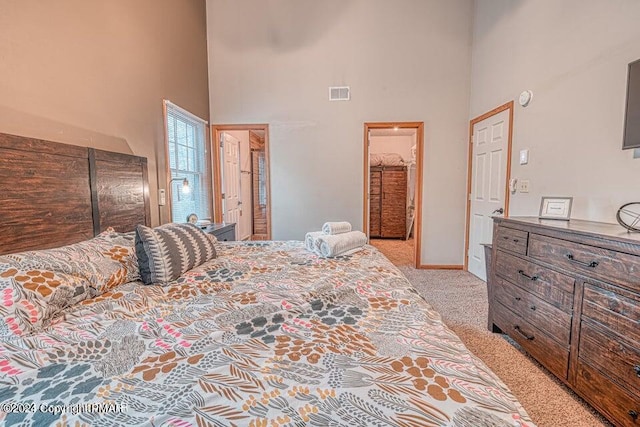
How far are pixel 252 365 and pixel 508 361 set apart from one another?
1.90 m

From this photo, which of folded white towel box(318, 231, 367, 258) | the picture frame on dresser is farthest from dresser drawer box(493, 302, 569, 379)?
folded white towel box(318, 231, 367, 258)

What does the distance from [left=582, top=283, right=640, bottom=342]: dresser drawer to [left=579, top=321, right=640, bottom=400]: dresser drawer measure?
43mm

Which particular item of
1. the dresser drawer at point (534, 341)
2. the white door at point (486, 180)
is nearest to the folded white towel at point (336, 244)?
the dresser drawer at point (534, 341)

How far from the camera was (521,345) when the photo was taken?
1.87 meters

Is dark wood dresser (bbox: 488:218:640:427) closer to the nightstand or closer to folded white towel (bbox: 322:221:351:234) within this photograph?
folded white towel (bbox: 322:221:351:234)

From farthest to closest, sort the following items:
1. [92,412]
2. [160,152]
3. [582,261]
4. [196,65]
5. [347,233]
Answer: [196,65] → [160,152] → [347,233] → [582,261] → [92,412]

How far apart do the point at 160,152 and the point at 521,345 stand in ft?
11.1

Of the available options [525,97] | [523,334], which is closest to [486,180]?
[525,97]

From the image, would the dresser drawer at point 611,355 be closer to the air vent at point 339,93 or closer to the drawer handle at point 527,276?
the drawer handle at point 527,276

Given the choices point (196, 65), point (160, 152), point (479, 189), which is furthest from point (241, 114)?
point (479, 189)

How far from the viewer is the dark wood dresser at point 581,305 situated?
121cm

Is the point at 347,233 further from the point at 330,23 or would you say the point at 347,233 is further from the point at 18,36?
the point at 330,23

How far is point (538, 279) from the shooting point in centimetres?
172

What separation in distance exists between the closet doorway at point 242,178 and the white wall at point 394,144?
264cm
